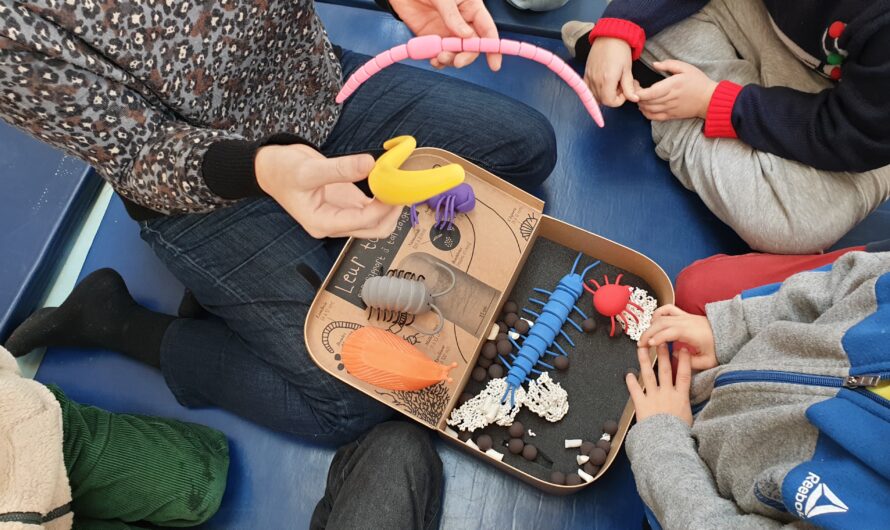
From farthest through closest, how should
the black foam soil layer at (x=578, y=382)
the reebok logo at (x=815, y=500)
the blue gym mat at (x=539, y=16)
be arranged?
the blue gym mat at (x=539, y=16) → the black foam soil layer at (x=578, y=382) → the reebok logo at (x=815, y=500)

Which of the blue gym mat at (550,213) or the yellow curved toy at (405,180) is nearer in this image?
the yellow curved toy at (405,180)

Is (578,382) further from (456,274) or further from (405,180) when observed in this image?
(405,180)

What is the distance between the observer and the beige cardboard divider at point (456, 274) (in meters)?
0.83

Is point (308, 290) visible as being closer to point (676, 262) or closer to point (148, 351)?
point (148, 351)

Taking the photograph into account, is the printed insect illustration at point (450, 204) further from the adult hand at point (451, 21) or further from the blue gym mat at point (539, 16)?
the blue gym mat at point (539, 16)

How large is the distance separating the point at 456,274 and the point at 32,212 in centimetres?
81

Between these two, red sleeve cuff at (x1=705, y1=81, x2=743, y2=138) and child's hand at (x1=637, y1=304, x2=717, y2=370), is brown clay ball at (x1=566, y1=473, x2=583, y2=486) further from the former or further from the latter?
red sleeve cuff at (x1=705, y1=81, x2=743, y2=138)

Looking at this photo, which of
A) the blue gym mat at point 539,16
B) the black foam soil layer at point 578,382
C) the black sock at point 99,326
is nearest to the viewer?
the black foam soil layer at point 578,382

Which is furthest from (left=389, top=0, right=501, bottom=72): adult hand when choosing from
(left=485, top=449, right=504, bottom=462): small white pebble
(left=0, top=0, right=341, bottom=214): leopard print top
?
(left=485, top=449, right=504, bottom=462): small white pebble

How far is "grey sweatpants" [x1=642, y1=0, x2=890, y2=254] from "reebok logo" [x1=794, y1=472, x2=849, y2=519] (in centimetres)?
47

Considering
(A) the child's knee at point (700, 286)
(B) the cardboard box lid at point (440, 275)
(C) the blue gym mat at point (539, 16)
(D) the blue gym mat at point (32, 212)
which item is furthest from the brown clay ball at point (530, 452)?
(D) the blue gym mat at point (32, 212)

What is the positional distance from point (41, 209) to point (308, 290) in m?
0.61

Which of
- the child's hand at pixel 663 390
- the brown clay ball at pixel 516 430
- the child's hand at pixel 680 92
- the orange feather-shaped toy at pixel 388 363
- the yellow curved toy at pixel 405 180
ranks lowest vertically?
the brown clay ball at pixel 516 430

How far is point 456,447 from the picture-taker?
2.98ft
